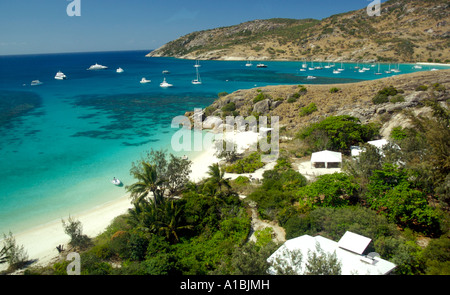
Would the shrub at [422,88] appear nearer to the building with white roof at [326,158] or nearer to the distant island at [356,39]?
the building with white roof at [326,158]

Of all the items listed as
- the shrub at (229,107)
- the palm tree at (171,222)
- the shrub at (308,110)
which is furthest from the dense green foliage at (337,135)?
the shrub at (229,107)

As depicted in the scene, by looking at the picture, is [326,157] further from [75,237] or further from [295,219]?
[75,237]

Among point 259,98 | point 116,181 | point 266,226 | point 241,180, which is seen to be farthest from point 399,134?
point 116,181

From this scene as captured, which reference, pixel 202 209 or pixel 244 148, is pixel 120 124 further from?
pixel 202 209

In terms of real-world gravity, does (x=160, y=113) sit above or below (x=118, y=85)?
below

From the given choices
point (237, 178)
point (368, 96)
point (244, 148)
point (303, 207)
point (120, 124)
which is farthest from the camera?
point (120, 124)
